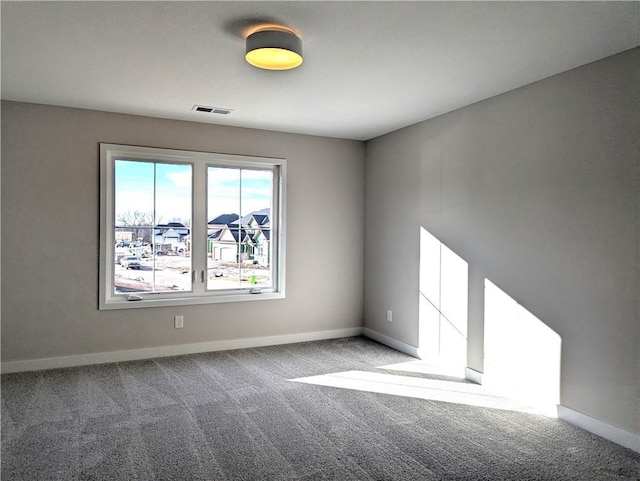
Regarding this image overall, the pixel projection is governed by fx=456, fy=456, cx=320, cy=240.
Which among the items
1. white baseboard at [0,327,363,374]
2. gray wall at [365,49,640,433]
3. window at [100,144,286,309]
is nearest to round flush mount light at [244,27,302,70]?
gray wall at [365,49,640,433]

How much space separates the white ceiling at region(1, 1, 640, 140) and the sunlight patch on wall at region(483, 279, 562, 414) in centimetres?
183

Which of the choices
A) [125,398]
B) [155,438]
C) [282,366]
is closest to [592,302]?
[282,366]

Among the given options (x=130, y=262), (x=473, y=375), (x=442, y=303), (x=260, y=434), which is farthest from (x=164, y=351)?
(x=473, y=375)

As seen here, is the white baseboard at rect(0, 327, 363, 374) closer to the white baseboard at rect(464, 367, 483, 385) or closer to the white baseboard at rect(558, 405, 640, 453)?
the white baseboard at rect(464, 367, 483, 385)

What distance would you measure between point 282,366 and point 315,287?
1322 millimetres

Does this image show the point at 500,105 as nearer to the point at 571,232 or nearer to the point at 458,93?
the point at 458,93

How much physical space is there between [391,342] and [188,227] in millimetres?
2652

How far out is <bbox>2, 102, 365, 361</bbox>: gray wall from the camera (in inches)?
165

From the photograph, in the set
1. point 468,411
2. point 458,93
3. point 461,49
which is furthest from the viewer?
point 458,93

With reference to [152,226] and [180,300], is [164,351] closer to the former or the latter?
[180,300]

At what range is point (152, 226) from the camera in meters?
4.84

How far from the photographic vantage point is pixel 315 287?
560 cm

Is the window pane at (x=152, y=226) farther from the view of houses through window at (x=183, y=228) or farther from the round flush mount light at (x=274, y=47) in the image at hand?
the round flush mount light at (x=274, y=47)

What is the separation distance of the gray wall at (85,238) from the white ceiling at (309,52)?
34cm
